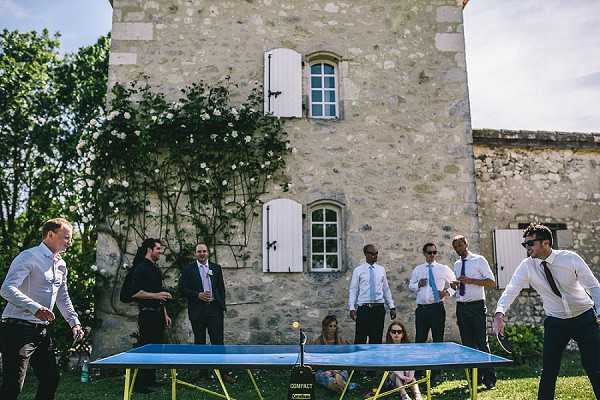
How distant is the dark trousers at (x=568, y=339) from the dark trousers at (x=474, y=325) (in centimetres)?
193

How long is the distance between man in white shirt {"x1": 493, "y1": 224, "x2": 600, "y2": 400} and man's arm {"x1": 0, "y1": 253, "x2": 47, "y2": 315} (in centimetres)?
401

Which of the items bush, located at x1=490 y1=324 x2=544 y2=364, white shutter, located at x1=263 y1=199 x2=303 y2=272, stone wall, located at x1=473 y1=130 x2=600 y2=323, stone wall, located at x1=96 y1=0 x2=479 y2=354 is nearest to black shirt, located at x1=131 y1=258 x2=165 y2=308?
stone wall, located at x1=96 y1=0 x2=479 y2=354

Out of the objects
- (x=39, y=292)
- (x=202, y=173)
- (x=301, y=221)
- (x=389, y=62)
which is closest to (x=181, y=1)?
(x=202, y=173)

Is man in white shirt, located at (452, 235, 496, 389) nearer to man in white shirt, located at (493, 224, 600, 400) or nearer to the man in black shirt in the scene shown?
man in white shirt, located at (493, 224, 600, 400)

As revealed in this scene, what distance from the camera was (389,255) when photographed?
9.16m

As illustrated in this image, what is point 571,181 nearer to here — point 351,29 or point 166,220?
point 351,29

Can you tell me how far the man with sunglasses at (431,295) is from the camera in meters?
7.23

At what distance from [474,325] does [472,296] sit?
0.37 meters

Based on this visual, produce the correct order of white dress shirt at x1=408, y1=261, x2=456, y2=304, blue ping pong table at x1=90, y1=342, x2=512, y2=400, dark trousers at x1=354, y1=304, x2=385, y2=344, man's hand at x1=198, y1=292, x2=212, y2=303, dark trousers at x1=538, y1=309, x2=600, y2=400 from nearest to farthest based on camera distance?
blue ping pong table at x1=90, y1=342, x2=512, y2=400 → dark trousers at x1=538, y1=309, x2=600, y2=400 → man's hand at x1=198, y1=292, x2=212, y2=303 → white dress shirt at x1=408, y1=261, x2=456, y2=304 → dark trousers at x1=354, y1=304, x2=385, y2=344

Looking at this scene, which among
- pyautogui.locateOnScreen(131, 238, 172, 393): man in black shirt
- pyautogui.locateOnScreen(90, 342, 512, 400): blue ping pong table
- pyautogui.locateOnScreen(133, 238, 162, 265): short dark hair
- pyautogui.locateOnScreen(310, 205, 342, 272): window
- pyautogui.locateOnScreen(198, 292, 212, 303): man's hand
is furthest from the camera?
pyautogui.locateOnScreen(310, 205, 342, 272): window

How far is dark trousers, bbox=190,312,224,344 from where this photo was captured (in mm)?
7195

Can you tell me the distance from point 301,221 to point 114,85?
396 cm

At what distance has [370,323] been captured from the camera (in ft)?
24.8

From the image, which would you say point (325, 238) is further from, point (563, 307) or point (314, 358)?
point (314, 358)
